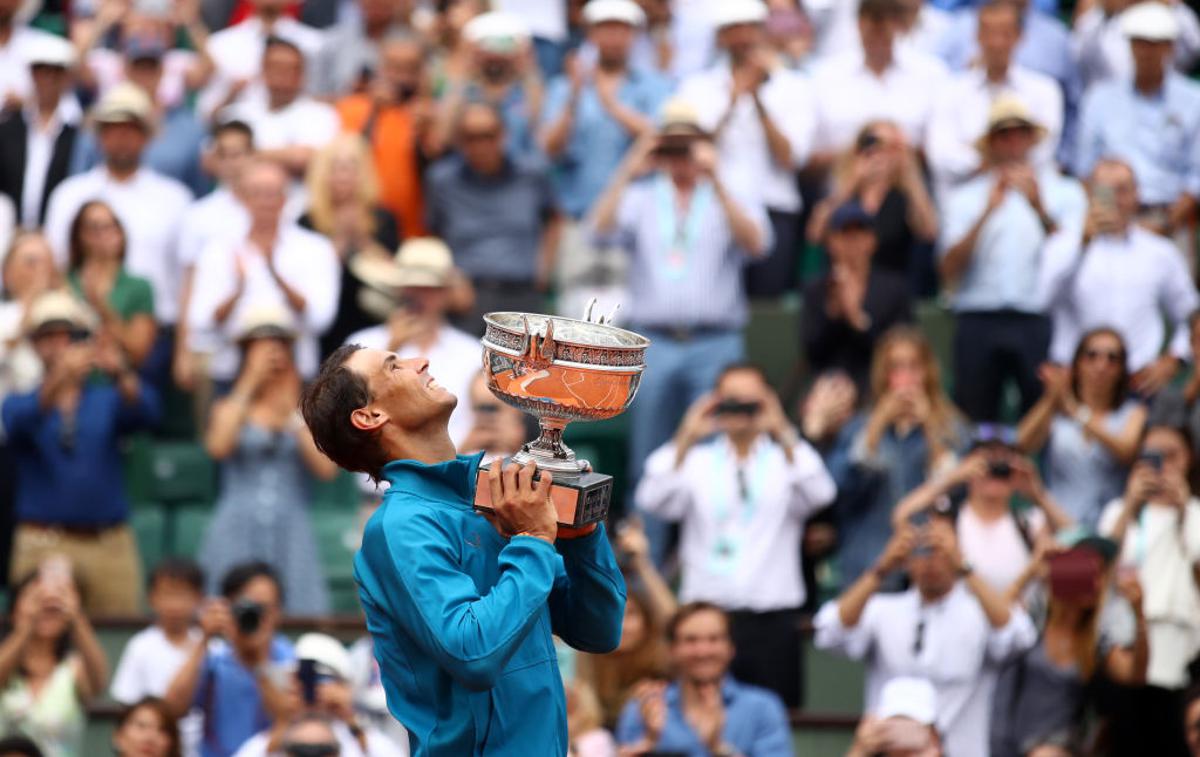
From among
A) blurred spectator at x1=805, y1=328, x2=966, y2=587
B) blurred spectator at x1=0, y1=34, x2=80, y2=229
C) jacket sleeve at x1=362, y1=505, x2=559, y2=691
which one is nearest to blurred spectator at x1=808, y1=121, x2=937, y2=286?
blurred spectator at x1=805, y1=328, x2=966, y2=587

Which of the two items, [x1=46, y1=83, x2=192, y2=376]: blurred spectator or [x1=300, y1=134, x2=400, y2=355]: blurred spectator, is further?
[x1=46, y1=83, x2=192, y2=376]: blurred spectator

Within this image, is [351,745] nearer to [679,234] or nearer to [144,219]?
[679,234]

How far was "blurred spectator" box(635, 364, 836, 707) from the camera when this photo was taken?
885 centimetres

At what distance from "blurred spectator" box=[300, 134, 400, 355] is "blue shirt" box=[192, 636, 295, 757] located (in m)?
2.36

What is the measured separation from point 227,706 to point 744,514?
2151mm

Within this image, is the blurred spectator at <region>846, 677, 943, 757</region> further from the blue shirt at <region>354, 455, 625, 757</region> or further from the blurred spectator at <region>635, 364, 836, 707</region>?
the blue shirt at <region>354, 455, 625, 757</region>

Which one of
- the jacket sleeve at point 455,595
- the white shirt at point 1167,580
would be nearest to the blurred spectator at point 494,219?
the white shirt at point 1167,580

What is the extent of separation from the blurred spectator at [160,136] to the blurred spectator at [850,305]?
3.47 metres

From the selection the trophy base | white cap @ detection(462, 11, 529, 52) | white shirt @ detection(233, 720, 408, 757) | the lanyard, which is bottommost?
white shirt @ detection(233, 720, 408, 757)

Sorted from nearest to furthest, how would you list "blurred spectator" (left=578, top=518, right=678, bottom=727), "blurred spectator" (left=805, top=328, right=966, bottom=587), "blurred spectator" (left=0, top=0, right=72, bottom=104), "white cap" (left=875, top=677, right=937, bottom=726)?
"white cap" (left=875, top=677, right=937, bottom=726) < "blurred spectator" (left=578, top=518, right=678, bottom=727) < "blurred spectator" (left=805, top=328, right=966, bottom=587) < "blurred spectator" (left=0, top=0, right=72, bottom=104)

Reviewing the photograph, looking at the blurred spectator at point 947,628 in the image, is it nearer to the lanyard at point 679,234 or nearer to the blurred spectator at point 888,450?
the blurred spectator at point 888,450

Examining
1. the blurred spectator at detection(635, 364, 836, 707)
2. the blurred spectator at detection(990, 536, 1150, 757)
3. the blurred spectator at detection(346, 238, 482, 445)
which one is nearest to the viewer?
the blurred spectator at detection(990, 536, 1150, 757)

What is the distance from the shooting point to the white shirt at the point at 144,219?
429 inches

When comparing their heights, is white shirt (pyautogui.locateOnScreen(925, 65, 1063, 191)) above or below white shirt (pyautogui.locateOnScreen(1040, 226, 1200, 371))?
above
